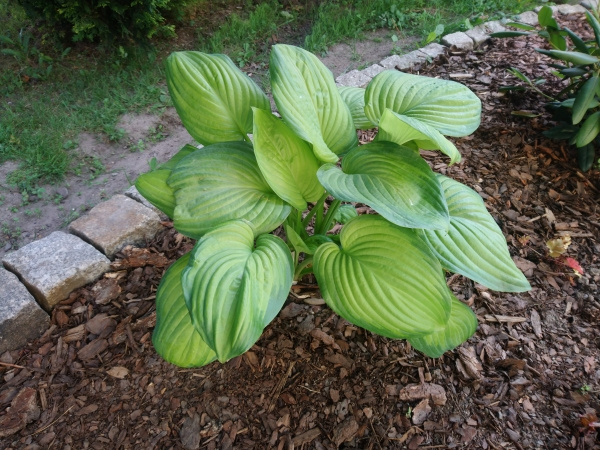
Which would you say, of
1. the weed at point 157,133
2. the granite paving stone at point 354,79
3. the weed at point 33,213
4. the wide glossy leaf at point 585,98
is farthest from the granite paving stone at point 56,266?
the wide glossy leaf at point 585,98

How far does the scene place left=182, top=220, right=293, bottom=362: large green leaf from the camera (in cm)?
90

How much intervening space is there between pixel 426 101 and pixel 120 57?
8.37ft

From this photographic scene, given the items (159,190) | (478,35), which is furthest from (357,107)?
(478,35)

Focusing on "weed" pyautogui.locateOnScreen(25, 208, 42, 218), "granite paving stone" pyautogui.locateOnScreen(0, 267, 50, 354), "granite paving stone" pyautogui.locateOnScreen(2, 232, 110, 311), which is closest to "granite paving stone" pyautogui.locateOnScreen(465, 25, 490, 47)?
"granite paving stone" pyautogui.locateOnScreen(2, 232, 110, 311)

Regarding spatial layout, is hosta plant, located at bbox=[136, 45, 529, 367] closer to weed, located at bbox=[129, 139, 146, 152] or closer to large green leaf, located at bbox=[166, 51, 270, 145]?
large green leaf, located at bbox=[166, 51, 270, 145]

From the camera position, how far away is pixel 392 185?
43.1 inches

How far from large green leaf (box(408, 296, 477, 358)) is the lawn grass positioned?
2030 mm

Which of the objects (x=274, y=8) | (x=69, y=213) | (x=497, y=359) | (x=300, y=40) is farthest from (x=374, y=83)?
(x=274, y=8)

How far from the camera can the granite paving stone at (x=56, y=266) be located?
63.8 inches

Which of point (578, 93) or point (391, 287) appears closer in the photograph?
point (391, 287)

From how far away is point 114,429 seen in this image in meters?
1.37

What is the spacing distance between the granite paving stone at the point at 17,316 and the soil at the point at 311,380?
0.04 metres

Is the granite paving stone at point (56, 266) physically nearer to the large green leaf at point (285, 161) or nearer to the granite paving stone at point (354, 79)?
the large green leaf at point (285, 161)

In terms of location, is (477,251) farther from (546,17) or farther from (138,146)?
(138,146)
